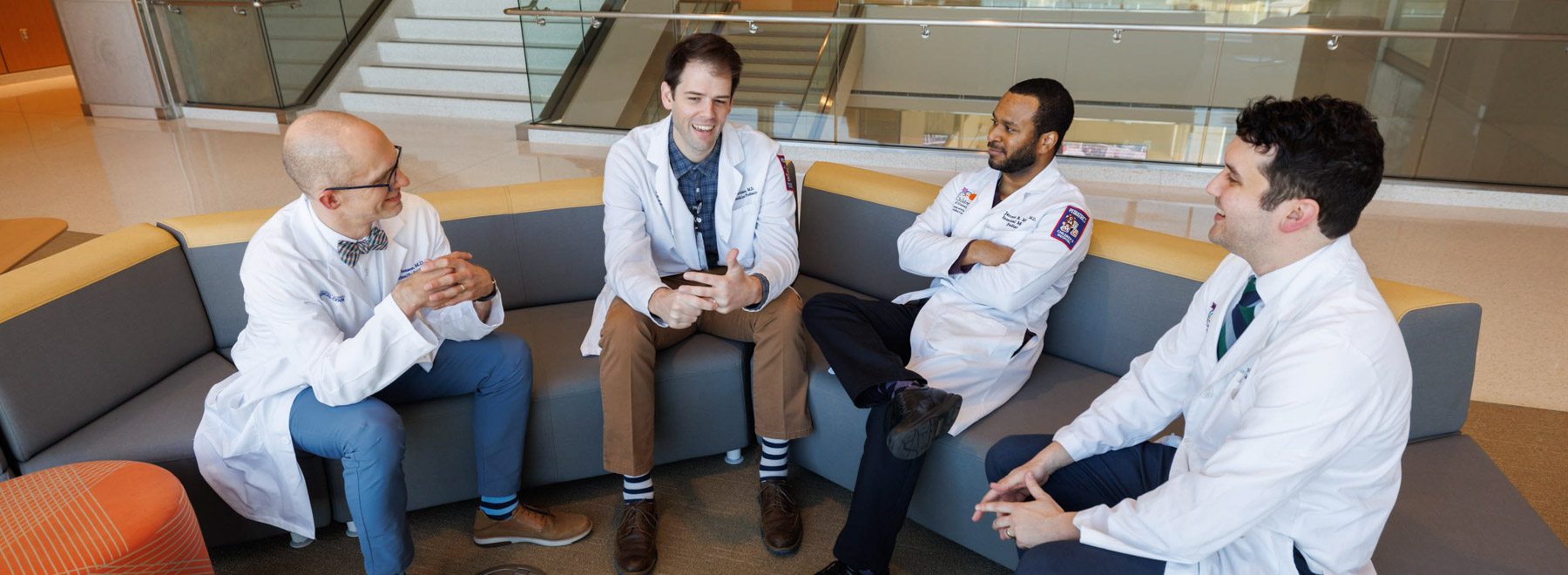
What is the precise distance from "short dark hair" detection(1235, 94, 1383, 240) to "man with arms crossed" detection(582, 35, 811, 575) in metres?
1.21

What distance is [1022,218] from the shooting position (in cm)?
236

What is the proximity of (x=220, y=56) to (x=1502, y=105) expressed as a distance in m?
9.19

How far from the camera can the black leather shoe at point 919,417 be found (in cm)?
192

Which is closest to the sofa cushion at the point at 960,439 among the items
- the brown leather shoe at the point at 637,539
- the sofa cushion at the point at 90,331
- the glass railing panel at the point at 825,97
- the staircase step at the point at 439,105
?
the brown leather shoe at the point at 637,539

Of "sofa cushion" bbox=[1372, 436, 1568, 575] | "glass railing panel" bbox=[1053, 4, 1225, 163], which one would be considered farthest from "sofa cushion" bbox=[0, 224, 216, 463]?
"glass railing panel" bbox=[1053, 4, 1225, 163]

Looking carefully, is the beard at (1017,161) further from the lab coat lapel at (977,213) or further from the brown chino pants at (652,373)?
the brown chino pants at (652,373)

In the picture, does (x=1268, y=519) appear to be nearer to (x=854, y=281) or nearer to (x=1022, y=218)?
(x=1022, y=218)

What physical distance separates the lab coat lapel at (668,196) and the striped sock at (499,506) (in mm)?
846

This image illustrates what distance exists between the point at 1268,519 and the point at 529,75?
237 inches

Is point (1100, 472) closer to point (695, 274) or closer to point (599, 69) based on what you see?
point (695, 274)

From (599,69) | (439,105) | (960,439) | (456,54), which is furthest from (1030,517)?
(456,54)

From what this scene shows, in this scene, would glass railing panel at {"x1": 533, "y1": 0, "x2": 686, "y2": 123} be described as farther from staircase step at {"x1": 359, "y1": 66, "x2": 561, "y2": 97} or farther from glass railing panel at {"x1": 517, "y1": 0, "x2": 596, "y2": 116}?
staircase step at {"x1": 359, "y1": 66, "x2": 561, "y2": 97}

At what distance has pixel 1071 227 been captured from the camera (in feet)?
7.35

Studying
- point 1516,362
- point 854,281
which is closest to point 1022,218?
point 854,281
